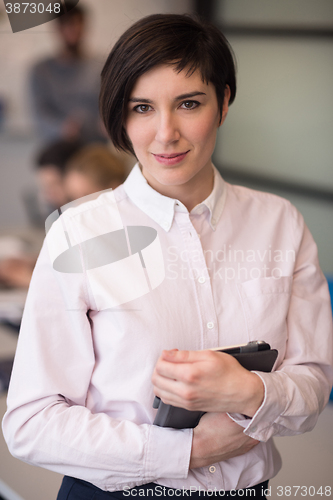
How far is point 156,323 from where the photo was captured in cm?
67

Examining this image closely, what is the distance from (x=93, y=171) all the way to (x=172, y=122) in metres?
0.28

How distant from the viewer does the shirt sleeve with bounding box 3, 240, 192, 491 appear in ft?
2.09

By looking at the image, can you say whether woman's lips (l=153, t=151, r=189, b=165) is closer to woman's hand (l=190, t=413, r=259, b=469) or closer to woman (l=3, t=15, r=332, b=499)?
woman (l=3, t=15, r=332, b=499)

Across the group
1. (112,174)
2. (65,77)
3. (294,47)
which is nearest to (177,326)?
(112,174)

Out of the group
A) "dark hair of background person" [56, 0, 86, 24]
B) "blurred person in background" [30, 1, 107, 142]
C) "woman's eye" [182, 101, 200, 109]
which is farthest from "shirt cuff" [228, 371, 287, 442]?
"dark hair of background person" [56, 0, 86, 24]

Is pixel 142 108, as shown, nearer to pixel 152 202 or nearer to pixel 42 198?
pixel 152 202

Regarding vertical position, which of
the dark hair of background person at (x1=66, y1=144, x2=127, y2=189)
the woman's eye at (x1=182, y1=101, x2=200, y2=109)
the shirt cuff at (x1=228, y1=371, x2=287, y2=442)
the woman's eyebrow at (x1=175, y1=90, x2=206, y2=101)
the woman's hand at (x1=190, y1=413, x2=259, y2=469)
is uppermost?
the woman's eyebrow at (x1=175, y1=90, x2=206, y2=101)

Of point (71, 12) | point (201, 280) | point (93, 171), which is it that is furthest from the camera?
point (71, 12)

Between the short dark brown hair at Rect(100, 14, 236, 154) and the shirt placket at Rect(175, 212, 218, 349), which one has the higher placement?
the short dark brown hair at Rect(100, 14, 236, 154)

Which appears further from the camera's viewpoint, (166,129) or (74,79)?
(74,79)

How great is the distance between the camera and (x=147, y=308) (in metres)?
0.68

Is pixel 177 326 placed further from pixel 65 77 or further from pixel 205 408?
pixel 65 77

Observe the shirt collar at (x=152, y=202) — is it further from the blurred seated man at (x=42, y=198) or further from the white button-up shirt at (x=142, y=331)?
the blurred seated man at (x=42, y=198)

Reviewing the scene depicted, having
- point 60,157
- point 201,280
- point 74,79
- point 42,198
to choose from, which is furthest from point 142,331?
point 74,79
